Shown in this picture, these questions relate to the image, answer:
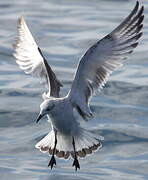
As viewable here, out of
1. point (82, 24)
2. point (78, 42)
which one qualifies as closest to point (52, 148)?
point (78, 42)

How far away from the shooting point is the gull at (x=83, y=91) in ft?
34.6

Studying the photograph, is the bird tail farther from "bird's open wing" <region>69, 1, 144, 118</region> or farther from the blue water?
the blue water

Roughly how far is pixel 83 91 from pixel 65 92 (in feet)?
13.9

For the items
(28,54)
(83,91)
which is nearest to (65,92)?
(28,54)

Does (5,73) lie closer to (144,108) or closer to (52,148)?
(144,108)

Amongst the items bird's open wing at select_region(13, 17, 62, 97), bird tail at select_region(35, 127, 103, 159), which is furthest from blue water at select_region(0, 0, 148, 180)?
bird's open wing at select_region(13, 17, 62, 97)

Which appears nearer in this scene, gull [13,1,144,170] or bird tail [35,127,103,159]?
gull [13,1,144,170]

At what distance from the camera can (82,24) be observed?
19328 mm

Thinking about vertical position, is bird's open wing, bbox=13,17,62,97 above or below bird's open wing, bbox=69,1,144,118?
below

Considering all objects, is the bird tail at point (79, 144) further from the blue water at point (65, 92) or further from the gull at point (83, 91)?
the blue water at point (65, 92)

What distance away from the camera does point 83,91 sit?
11.0 m

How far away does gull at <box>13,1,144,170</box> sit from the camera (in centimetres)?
1055

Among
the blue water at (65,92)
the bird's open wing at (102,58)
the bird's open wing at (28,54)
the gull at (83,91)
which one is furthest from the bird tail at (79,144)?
the bird's open wing at (28,54)

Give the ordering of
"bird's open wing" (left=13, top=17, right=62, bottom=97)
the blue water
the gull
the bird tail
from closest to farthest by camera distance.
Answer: the gull, the bird tail, "bird's open wing" (left=13, top=17, right=62, bottom=97), the blue water
